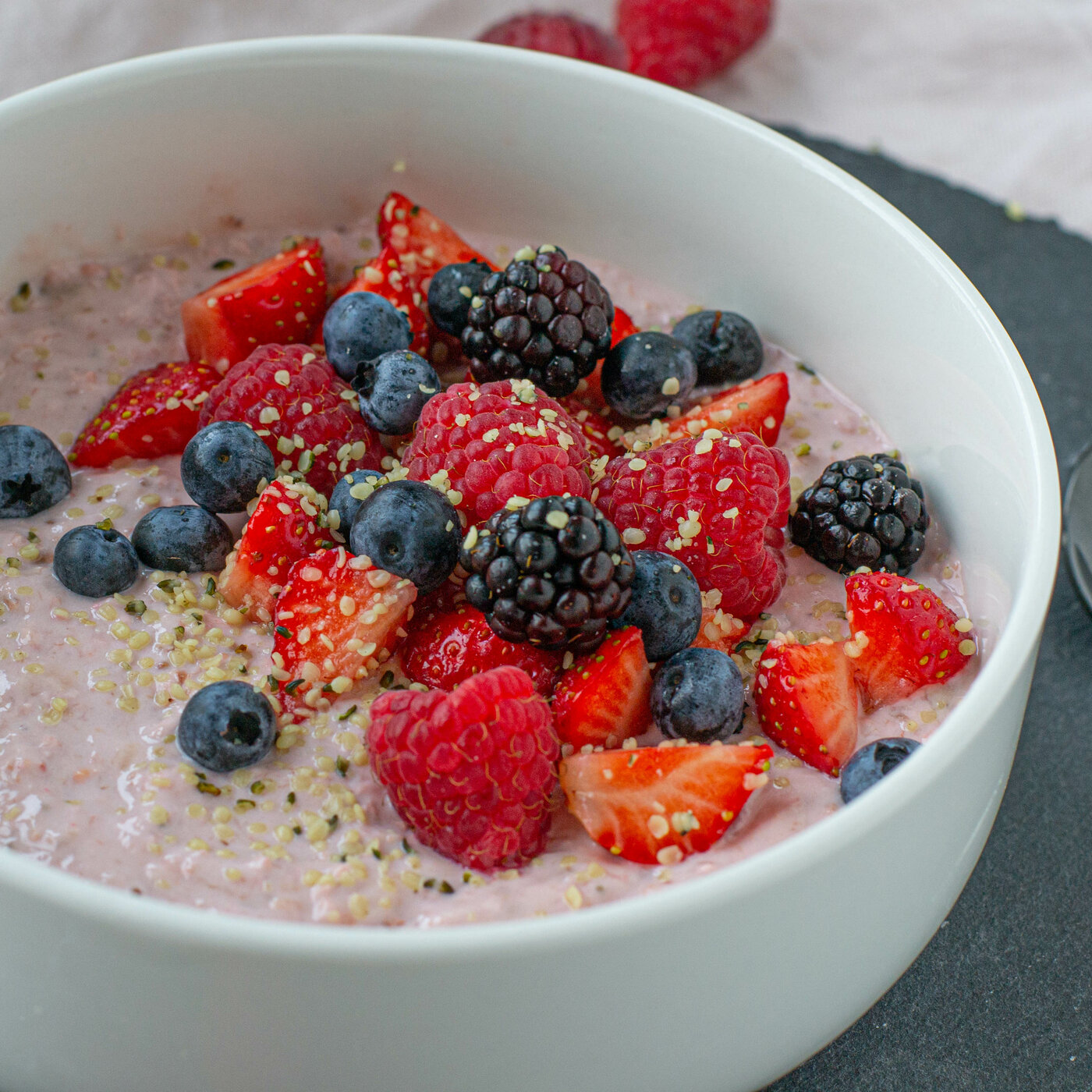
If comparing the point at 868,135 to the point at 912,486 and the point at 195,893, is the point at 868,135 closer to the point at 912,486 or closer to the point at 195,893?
the point at 912,486

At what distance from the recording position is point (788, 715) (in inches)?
56.9

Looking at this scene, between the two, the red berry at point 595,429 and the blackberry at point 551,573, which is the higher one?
the blackberry at point 551,573

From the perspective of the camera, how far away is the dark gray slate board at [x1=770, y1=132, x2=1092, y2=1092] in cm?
143

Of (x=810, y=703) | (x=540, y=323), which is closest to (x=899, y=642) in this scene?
(x=810, y=703)

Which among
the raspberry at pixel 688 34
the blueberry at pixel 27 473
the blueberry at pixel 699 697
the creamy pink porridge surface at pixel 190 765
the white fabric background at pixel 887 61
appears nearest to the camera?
the creamy pink porridge surface at pixel 190 765

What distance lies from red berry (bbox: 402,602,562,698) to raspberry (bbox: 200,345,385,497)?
10.8 inches

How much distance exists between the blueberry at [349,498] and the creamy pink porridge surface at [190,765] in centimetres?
17

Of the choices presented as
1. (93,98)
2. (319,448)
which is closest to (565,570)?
(319,448)

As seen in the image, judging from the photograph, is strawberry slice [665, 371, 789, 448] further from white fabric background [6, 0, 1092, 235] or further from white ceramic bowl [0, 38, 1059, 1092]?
white fabric background [6, 0, 1092, 235]

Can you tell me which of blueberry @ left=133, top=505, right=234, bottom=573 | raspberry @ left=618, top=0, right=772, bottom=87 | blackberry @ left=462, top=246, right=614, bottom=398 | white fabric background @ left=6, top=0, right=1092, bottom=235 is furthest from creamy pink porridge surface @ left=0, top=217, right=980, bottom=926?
raspberry @ left=618, top=0, right=772, bottom=87

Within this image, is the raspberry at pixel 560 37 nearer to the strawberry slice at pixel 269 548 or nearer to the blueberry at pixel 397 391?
the blueberry at pixel 397 391

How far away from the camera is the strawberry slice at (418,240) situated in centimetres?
191

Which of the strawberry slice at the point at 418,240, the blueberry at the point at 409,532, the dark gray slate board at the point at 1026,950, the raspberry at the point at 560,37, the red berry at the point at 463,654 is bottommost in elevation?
A: the dark gray slate board at the point at 1026,950

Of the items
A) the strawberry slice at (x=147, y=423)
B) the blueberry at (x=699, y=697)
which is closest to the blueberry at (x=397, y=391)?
the strawberry slice at (x=147, y=423)
